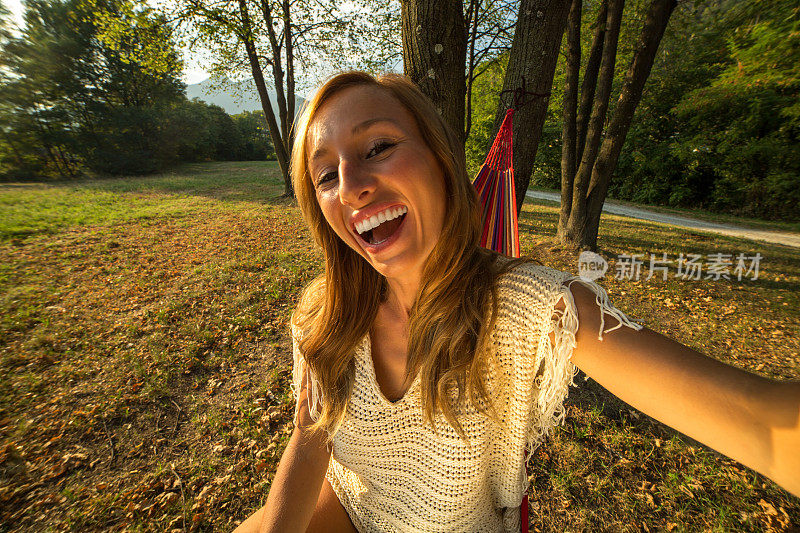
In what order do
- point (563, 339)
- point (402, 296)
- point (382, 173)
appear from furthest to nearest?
point (402, 296)
point (382, 173)
point (563, 339)

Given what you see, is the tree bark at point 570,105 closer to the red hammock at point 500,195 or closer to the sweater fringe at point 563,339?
the red hammock at point 500,195

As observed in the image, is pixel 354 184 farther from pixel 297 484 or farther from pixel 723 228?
pixel 723 228

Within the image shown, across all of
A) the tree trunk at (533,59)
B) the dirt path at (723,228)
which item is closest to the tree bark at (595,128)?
the tree trunk at (533,59)

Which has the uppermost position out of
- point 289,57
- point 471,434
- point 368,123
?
point 289,57

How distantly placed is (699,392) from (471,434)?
71cm

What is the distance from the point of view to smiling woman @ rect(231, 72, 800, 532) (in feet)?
3.26

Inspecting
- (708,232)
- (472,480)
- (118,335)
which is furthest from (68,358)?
(708,232)

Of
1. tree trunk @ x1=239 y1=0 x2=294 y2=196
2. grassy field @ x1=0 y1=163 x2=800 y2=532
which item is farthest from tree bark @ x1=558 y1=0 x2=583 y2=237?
tree trunk @ x1=239 y1=0 x2=294 y2=196

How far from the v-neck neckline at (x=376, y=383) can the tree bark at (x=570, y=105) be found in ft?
20.9

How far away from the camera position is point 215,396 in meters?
3.50

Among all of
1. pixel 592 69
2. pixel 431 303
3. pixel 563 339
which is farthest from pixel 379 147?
pixel 592 69

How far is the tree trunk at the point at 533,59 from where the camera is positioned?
8.35 ft

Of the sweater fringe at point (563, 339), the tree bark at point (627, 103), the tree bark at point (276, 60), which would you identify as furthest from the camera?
the tree bark at point (276, 60)

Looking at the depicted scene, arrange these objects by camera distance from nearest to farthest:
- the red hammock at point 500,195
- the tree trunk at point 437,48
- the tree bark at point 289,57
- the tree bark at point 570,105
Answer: the tree trunk at point 437,48
the red hammock at point 500,195
the tree bark at point 570,105
the tree bark at point 289,57
